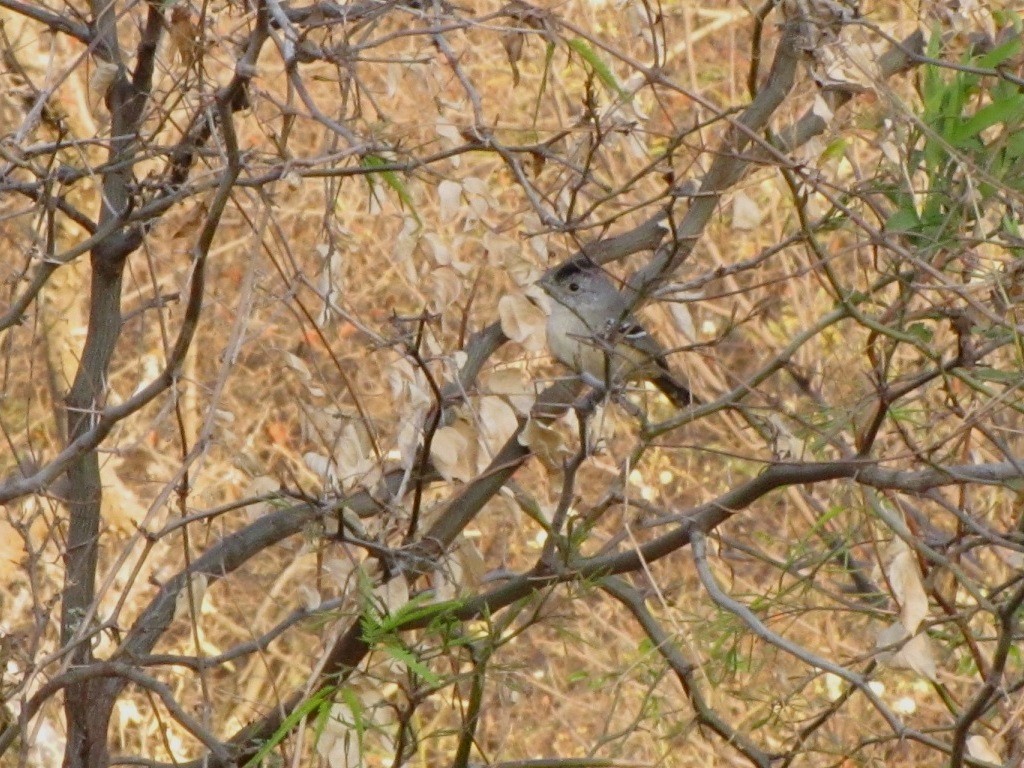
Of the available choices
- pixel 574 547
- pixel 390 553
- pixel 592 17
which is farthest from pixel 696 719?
pixel 592 17

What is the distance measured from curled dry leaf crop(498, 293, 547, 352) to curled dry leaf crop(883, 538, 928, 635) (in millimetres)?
663

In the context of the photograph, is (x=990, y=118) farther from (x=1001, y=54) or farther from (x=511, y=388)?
(x=511, y=388)

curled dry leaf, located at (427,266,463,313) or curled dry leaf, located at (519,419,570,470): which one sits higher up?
curled dry leaf, located at (427,266,463,313)

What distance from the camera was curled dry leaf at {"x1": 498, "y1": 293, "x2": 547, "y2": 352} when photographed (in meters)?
2.44

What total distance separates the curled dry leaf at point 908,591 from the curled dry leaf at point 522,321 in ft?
2.18

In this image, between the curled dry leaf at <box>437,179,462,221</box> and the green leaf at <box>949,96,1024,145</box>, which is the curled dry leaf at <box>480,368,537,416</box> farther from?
the green leaf at <box>949,96,1024,145</box>

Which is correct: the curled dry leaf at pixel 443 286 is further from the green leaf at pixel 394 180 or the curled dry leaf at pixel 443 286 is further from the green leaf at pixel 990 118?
the green leaf at pixel 990 118

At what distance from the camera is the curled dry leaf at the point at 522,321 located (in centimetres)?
244

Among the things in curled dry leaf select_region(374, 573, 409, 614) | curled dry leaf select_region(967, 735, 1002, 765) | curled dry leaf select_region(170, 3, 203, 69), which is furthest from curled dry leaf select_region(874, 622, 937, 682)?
curled dry leaf select_region(170, 3, 203, 69)

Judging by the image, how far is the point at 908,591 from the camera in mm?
2072

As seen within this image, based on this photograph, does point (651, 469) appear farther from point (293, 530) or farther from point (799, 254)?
point (293, 530)

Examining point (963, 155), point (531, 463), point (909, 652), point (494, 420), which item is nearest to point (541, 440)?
point (494, 420)

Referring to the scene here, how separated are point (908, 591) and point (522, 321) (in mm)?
752

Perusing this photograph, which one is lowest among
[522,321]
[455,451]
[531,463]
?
[455,451]
